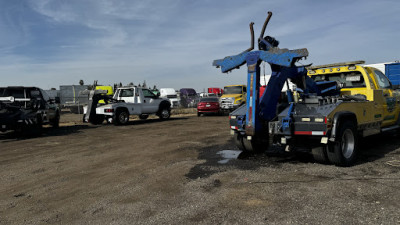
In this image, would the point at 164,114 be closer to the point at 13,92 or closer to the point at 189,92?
the point at 13,92

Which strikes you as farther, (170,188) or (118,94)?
(118,94)

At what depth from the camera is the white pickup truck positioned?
16.3 metres

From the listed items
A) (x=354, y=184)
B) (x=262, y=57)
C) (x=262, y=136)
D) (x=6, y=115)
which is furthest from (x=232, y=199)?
(x=6, y=115)

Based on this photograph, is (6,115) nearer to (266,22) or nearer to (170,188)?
(170,188)

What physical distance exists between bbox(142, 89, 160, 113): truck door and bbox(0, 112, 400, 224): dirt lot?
10.2 meters

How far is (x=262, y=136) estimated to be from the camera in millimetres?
6680

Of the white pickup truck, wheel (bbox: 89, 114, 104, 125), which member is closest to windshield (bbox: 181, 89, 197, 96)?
the white pickup truck

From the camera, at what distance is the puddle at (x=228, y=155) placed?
270 inches

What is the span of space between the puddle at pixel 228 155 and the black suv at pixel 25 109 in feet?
29.5

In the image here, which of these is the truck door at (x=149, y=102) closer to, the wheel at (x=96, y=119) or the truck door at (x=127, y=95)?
the truck door at (x=127, y=95)

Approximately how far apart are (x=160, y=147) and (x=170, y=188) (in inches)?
162

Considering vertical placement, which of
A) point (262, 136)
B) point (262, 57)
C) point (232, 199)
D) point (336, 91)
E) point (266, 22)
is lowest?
point (232, 199)

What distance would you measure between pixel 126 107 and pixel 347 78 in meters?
12.0

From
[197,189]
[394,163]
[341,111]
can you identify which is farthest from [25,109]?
[394,163]
